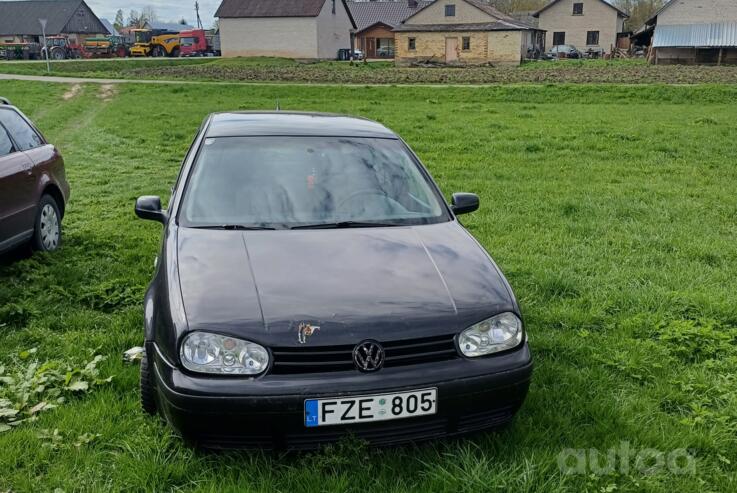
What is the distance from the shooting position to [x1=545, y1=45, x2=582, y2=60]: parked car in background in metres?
60.1

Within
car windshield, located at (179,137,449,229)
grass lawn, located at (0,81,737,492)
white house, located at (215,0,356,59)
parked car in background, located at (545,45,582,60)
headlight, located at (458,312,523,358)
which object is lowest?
grass lawn, located at (0,81,737,492)

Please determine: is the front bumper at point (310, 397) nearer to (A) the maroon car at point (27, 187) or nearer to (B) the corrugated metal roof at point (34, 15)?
(A) the maroon car at point (27, 187)

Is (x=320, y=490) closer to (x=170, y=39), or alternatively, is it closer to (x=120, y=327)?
(x=120, y=327)

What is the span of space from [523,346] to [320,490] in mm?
1163

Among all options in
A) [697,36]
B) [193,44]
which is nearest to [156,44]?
[193,44]

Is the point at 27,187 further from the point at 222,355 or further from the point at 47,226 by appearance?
the point at 222,355

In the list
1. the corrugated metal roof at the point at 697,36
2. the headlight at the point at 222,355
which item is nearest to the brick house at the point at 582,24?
the corrugated metal roof at the point at 697,36

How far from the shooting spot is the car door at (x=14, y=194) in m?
5.89

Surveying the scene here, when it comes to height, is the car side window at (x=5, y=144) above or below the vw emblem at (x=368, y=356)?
above

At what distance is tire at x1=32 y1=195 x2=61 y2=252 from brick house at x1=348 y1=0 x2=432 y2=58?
59.4m

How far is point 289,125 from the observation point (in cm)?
485

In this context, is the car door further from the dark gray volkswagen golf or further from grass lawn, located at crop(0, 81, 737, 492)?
the dark gray volkswagen golf

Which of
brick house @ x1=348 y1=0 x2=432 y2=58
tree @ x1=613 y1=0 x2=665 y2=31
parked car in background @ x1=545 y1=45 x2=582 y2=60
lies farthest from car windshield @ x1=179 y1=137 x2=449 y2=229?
tree @ x1=613 y1=0 x2=665 y2=31

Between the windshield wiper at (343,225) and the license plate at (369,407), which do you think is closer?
the license plate at (369,407)
